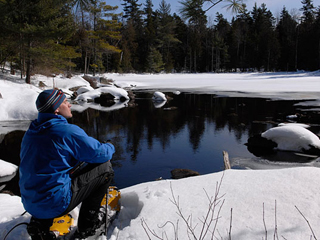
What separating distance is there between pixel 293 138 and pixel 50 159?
6548 mm

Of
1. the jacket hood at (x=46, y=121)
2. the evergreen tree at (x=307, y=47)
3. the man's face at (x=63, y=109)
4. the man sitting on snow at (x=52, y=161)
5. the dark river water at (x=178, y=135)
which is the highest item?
the evergreen tree at (x=307, y=47)

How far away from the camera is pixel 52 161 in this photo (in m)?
2.00

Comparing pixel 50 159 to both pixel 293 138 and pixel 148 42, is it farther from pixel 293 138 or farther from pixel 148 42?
pixel 148 42

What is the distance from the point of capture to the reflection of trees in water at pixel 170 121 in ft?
28.6

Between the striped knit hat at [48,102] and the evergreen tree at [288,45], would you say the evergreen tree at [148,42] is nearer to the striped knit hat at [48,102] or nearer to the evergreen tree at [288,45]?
the evergreen tree at [288,45]

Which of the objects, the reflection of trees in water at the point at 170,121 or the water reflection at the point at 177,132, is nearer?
the water reflection at the point at 177,132

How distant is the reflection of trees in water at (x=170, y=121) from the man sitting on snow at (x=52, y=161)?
4.63 metres

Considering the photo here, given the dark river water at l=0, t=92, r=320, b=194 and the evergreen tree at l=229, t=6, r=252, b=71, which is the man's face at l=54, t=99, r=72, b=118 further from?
the evergreen tree at l=229, t=6, r=252, b=71

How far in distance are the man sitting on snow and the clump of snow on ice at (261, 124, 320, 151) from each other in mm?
6036

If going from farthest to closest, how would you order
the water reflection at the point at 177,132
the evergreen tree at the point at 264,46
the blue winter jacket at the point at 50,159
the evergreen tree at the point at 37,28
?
1. the evergreen tree at the point at 264,46
2. the evergreen tree at the point at 37,28
3. the water reflection at the point at 177,132
4. the blue winter jacket at the point at 50,159

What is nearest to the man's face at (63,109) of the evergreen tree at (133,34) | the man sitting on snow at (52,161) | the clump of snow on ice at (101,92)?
the man sitting on snow at (52,161)

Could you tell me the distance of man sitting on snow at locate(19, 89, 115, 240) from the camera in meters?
1.99

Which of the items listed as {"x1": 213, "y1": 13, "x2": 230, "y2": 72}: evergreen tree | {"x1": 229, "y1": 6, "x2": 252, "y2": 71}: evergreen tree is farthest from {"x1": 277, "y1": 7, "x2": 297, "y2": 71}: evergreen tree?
{"x1": 213, "y1": 13, "x2": 230, "y2": 72}: evergreen tree

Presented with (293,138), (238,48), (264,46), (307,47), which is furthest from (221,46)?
(293,138)
